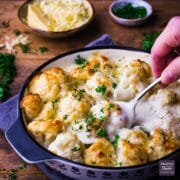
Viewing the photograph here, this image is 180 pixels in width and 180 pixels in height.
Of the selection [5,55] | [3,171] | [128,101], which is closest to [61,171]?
[3,171]

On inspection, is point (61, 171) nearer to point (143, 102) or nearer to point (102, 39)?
point (143, 102)

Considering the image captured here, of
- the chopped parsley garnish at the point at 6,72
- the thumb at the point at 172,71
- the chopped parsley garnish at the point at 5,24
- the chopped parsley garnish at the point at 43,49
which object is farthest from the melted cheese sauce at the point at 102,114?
the chopped parsley garnish at the point at 5,24

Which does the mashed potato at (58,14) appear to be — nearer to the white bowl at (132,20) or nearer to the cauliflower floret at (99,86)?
the white bowl at (132,20)

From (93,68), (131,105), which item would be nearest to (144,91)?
(131,105)

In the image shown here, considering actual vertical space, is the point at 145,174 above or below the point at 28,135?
below

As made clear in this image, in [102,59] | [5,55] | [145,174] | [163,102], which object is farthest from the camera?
[5,55]

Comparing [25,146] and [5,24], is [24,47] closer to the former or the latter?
[5,24]
